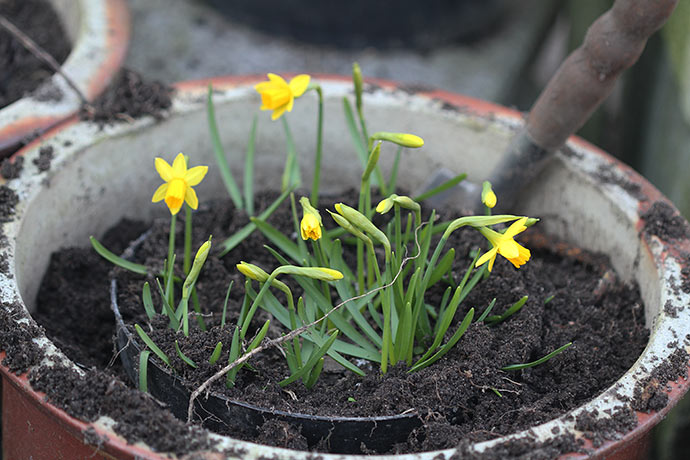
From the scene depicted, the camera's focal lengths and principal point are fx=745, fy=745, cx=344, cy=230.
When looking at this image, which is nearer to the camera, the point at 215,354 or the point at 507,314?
the point at 215,354

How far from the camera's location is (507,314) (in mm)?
1187

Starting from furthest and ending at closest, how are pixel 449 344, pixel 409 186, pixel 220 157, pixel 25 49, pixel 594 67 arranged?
pixel 25 49 < pixel 409 186 < pixel 220 157 < pixel 594 67 < pixel 449 344

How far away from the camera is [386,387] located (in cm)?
107

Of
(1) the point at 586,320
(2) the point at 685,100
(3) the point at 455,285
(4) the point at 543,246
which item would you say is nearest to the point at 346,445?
(3) the point at 455,285

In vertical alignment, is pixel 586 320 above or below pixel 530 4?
below

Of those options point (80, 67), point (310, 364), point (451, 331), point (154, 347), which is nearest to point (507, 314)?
point (451, 331)

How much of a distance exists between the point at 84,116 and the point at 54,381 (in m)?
0.67

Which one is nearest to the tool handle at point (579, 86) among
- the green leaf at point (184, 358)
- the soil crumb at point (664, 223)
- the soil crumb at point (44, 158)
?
the soil crumb at point (664, 223)

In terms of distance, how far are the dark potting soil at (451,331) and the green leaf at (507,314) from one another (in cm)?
1

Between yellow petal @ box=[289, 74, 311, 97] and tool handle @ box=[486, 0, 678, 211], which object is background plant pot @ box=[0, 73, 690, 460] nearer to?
tool handle @ box=[486, 0, 678, 211]

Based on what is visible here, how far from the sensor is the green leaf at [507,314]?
116 cm

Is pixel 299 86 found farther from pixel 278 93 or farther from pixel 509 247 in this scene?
pixel 509 247

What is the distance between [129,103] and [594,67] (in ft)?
2.97

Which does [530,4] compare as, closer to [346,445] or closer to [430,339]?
[430,339]
